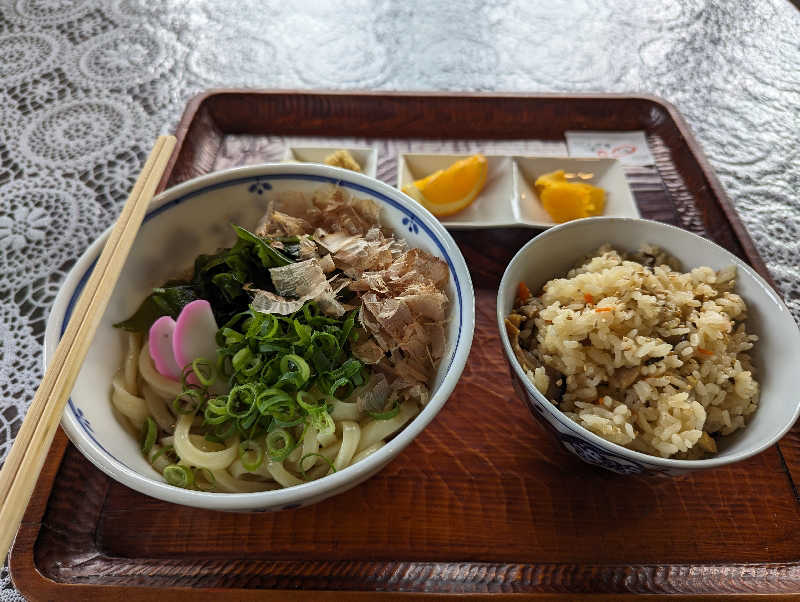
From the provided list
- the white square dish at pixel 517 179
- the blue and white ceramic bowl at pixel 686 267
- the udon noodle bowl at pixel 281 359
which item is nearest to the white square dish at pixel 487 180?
the white square dish at pixel 517 179

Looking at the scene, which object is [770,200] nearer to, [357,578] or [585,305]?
[585,305]

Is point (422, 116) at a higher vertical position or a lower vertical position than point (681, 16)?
lower

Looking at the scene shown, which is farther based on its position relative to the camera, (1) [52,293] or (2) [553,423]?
(1) [52,293]

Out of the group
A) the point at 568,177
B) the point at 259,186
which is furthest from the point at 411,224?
the point at 568,177

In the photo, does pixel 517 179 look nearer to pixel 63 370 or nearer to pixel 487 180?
pixel 487 180

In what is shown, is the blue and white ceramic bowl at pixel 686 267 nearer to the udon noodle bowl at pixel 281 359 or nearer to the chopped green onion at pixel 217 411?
the udon noodle bowl at pixel 281 359

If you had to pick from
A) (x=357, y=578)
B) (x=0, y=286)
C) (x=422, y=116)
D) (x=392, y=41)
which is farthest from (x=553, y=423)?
(x=392, y=41)

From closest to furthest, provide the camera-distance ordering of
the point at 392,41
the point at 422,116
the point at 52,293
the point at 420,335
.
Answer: the point at 420,335 < the point at 52,293 < the point at 422,116 < the point at 392,41
